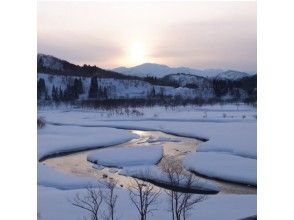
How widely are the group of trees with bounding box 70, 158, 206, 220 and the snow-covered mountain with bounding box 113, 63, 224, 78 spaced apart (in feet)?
2.94

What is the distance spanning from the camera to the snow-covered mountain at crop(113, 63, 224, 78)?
373cm

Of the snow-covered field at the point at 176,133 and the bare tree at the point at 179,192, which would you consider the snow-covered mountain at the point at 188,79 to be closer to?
the snow-covered field at the point at 176,133

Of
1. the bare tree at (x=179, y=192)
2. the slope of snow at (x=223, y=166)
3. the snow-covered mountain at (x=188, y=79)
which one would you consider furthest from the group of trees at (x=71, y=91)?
the slope of snow at (x=223, y=166)

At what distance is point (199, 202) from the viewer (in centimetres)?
358

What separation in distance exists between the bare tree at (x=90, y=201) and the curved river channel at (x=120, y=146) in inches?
13.1

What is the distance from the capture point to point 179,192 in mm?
3709

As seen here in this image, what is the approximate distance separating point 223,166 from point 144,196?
0.75m

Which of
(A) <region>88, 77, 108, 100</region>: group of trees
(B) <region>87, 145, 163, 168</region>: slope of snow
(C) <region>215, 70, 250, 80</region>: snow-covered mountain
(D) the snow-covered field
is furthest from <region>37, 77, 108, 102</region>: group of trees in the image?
(C) <region>215, 70, 250, 80</region>: snow-covered mountain

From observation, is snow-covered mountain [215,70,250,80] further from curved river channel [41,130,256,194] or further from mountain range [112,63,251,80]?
curved river channel [41,130,256,194]

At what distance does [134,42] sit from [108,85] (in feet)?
1.46
